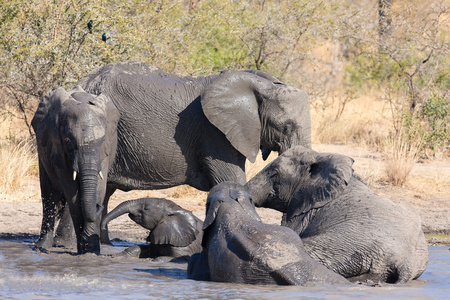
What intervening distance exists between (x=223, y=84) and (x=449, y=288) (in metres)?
3.35

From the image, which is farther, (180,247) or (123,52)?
(123,52)

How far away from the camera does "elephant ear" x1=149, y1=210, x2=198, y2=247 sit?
7.75m

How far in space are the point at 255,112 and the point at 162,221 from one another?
1.73 m

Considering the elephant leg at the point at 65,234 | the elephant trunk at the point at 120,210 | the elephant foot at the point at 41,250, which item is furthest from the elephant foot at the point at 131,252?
the elephant leg at the point at 65,234

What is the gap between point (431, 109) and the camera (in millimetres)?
14906

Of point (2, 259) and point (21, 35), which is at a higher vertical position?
point (21, 35)

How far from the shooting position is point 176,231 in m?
7.77

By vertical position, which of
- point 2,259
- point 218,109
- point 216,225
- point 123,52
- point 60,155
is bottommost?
point 2,259

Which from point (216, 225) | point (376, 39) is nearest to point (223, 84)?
point (216, 225)

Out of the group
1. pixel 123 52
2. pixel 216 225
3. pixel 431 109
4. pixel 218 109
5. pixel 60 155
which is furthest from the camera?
pixel 431 109

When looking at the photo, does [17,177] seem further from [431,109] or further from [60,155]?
[431,109]

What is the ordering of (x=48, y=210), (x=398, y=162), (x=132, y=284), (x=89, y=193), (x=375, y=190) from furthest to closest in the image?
(x=398, y=162) → (x=375, y=190) → (x=48, y=210) → (x=89, y=193) → (x=132, y=284)

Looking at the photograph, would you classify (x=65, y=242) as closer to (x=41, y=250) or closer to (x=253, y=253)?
(x=41, y=250)

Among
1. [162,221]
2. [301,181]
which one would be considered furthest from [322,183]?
[162,221]
